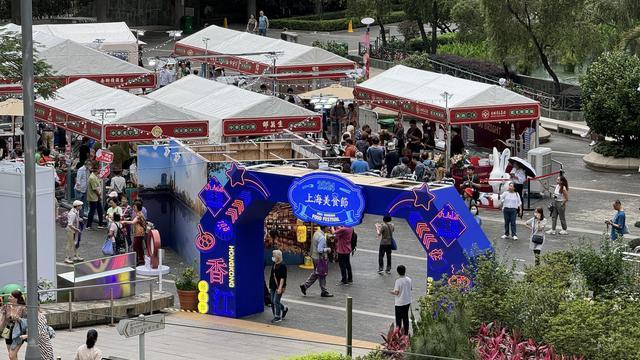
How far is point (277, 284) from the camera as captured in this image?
2659 centimetres

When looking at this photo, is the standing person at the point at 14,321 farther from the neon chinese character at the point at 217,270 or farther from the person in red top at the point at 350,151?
the person in red top at the point at 350,151

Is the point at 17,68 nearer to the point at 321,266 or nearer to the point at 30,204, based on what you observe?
the point at 321,266

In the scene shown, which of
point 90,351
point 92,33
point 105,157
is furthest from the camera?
point 92,33

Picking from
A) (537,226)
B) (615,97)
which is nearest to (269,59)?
(615,97)

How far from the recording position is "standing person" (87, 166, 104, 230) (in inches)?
1329

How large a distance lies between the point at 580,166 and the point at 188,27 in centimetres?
3374

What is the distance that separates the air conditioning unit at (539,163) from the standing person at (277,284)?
1225cm

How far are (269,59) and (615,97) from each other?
12.5 metres

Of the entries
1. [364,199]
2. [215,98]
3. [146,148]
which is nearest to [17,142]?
[215,98]

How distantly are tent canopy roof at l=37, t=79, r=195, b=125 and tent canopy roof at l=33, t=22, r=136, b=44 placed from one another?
1292cm

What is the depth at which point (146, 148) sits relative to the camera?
32719mm

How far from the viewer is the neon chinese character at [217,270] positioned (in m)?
27.4

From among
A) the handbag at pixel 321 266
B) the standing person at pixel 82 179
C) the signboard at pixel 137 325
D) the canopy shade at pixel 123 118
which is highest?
the canopy shade at pixel 123 118

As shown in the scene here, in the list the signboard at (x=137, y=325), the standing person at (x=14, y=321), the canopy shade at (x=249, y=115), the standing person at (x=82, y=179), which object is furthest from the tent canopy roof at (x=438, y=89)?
the signboard at (x=137, y=325)
